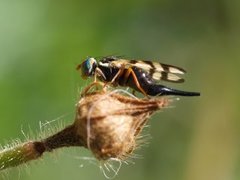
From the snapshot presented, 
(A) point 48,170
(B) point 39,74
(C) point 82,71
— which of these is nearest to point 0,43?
(B) point 39,74

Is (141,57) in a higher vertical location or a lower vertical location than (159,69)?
lower

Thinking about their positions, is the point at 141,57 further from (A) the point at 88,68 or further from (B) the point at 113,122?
(B) the point at 113,122

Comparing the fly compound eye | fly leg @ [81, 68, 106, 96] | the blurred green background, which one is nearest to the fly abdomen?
fly leg @ [81, 68, 106, 96]

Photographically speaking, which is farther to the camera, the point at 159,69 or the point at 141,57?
the point at 141,57

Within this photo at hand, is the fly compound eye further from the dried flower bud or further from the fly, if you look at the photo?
the dried flower bud

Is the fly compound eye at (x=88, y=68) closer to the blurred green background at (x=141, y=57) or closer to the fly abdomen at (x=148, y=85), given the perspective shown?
the fly abdomen at (x=148, y=85)

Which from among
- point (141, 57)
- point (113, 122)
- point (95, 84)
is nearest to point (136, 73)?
point (95, 84)
